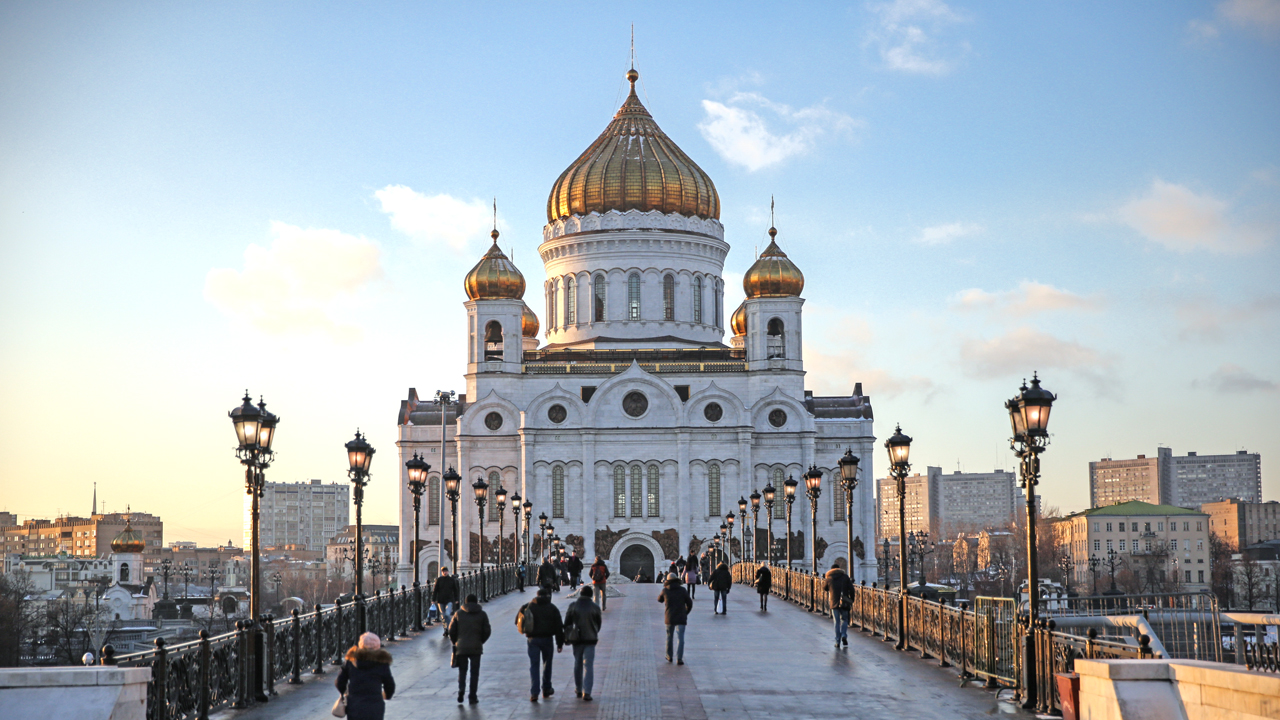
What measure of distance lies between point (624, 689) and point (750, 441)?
5560 cm

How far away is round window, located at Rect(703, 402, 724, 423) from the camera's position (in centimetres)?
7362

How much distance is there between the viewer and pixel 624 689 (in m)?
17.9

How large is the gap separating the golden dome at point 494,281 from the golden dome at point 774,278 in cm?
1245

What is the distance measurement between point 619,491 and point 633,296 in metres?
11.5

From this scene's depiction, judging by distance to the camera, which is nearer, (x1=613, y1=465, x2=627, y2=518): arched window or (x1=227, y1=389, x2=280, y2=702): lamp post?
(x1=227, y1=389, x2=280, y2=702): lamp post

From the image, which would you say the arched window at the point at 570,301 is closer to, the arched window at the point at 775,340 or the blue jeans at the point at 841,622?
the arched window at the point at 775,340

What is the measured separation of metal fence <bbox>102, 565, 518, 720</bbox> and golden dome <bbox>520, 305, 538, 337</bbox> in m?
57.1

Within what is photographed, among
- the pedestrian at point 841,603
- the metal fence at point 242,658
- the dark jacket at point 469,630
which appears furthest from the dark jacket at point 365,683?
the pedestrian at point 841,603

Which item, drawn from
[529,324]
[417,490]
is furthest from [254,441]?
[529,324]

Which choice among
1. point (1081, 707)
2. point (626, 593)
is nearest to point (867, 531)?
point (626, 593)

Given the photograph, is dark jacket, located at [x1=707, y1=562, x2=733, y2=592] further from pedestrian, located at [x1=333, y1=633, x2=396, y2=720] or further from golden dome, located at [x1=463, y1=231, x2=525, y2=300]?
golden dome, located at [x1=463, y1=231, x2=525, y2=300]

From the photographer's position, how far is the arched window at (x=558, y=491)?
241 feet

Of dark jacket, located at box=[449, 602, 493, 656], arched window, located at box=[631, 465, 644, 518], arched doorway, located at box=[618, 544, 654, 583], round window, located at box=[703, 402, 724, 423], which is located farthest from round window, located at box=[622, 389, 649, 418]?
dark jacket, located at box=[449, 602, 493, 656]

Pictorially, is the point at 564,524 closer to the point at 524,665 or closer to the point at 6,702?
the point at 524,665
